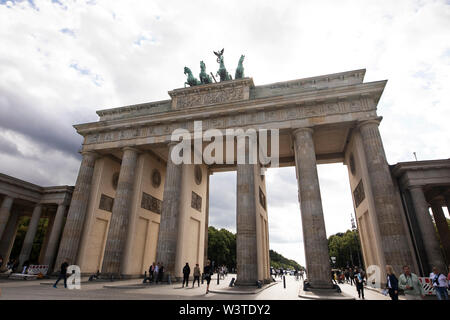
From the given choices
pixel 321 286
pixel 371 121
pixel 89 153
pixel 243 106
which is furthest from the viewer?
pixel 89 153

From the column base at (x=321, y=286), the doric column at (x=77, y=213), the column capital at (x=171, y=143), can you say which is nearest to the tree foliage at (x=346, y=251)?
the column base at (x=321, y=286)

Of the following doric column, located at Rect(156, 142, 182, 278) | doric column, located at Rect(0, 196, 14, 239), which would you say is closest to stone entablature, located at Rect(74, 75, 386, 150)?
doric column, located at Rect(156, 142, 182, 278)

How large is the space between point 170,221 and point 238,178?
20.1ft

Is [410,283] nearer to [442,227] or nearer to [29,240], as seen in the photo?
[442,227]

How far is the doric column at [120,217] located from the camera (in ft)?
63.7

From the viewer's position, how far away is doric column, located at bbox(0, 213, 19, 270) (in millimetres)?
26547

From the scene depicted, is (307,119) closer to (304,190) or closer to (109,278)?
(304,190)

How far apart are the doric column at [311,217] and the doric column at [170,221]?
938cm

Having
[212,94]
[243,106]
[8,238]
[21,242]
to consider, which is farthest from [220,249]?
[243,106]

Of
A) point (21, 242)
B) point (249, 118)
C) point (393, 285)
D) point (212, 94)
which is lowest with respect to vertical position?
point (393, 285)

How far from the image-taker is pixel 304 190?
55.3 feet

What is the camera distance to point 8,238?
27.4 metres

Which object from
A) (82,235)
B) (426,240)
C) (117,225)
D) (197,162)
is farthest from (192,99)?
(426,240)

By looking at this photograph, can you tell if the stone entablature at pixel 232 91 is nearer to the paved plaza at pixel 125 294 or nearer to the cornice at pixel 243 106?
the cornice at pixel 243 106
